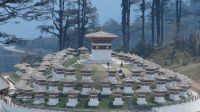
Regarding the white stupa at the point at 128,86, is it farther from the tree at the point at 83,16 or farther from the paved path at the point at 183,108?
the tree at the point at 83,16

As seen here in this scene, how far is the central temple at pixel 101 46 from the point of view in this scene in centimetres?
3719

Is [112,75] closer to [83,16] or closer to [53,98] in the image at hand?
[53,98]

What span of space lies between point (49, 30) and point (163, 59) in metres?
13.3

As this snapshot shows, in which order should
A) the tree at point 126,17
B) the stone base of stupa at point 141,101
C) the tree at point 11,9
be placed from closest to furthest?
the tree at point 11,9, the stone base of stupa at point 141,101, the tree at point 126,17

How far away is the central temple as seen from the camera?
122 ft

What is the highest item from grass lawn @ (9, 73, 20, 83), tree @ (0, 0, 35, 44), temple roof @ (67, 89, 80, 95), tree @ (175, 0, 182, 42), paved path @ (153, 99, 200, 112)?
tree @ (0, 0, 35, 44)

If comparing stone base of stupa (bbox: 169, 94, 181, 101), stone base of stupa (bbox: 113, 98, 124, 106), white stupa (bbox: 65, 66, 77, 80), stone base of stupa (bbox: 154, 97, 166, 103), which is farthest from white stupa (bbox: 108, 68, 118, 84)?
stone base of stupa (bbox: 169, 94, 181, 101)

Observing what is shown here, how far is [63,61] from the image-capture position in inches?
1633

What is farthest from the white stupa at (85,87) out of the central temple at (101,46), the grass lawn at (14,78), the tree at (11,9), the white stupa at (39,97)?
the tree at (11,9)

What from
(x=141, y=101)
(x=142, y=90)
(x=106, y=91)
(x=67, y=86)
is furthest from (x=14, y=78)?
(x=141, y=101)

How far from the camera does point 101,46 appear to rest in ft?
124

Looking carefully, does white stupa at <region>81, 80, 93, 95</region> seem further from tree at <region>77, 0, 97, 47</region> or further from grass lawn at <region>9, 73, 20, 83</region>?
tree at <region>77, 0, 97, 47</region>

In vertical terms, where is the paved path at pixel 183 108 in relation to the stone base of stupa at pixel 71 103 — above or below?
below

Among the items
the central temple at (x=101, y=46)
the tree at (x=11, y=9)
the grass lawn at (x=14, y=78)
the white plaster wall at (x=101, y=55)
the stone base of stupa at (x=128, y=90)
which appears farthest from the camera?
the grass lawn at (x=14, y=78)
